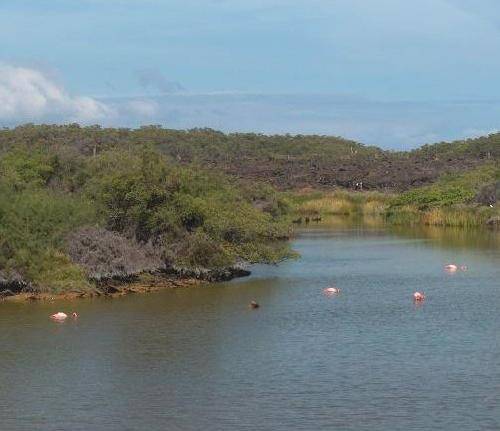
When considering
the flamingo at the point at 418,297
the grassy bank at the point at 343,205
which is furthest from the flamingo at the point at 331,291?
the grassy bank at the point at 343,205

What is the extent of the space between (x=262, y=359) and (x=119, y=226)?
1527 centimetres

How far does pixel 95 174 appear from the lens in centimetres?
4672

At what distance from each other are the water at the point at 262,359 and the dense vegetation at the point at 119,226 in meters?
1.29

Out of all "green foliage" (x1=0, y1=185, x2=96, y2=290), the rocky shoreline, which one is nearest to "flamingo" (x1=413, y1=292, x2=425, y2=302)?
the rocky shoreline

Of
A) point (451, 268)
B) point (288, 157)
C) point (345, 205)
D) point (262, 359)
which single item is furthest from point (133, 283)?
point (288, 157)

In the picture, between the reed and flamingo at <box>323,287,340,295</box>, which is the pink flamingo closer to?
flamingo at <box>323,287,340,295</box>

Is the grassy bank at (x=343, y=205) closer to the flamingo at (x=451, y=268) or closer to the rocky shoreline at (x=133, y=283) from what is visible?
the flamingo at (x=451, y=268)

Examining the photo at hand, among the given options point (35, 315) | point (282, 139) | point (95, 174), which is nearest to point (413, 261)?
point (95, 174)

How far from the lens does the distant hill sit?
412 ft

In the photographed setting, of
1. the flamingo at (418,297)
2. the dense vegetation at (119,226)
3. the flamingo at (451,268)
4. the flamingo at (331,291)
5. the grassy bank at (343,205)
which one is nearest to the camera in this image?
the dense vegetation at (119,226)

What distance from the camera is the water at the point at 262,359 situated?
20.8m

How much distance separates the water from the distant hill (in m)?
69.7

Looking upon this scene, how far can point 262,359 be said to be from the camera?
26.0 m

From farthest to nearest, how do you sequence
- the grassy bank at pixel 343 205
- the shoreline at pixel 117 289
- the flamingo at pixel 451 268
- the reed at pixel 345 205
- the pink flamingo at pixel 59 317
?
1. the reed at pixel 345 205
2. the grassy bank at pixel 343 205
3. the flamingo at pixel 451 268
4. the shoreline at pixel 117 289
5. the pink flamingo at pixel 59 317
